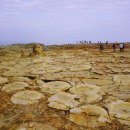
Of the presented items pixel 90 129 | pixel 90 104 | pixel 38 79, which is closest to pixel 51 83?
pixel 38 79

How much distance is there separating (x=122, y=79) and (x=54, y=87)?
235 cm

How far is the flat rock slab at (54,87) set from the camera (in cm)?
587

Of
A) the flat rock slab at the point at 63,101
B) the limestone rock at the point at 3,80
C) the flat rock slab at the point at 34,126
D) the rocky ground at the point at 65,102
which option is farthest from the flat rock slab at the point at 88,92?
the limestone rock at the point at 3,80

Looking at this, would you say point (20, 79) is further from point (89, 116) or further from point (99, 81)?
point (89, 116)

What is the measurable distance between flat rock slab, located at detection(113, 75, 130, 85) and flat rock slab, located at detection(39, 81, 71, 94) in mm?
1619

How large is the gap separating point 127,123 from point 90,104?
1.04m

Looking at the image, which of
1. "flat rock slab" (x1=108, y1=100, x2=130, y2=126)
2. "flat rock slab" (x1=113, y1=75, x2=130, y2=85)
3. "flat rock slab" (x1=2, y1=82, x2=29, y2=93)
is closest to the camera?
"flat rock slab" (x1=108, y1=100, x2=130, y2=126)

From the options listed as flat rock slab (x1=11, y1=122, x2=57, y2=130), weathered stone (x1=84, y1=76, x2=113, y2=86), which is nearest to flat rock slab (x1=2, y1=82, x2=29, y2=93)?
weathered stone (x1=84, y1=76, x2=113, y2=86)

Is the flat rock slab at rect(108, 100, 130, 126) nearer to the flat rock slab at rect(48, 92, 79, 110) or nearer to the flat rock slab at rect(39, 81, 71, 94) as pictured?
the flat rock slab at rect(48, 92, 79, 110)

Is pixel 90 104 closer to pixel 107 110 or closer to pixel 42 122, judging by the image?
pixel 107 110

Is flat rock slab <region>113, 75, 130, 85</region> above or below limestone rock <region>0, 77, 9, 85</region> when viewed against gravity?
above

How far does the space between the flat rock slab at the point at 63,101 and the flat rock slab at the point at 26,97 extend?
1.25ft

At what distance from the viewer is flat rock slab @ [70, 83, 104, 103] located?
5113 millimetres

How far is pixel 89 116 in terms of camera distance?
4.25 meters
